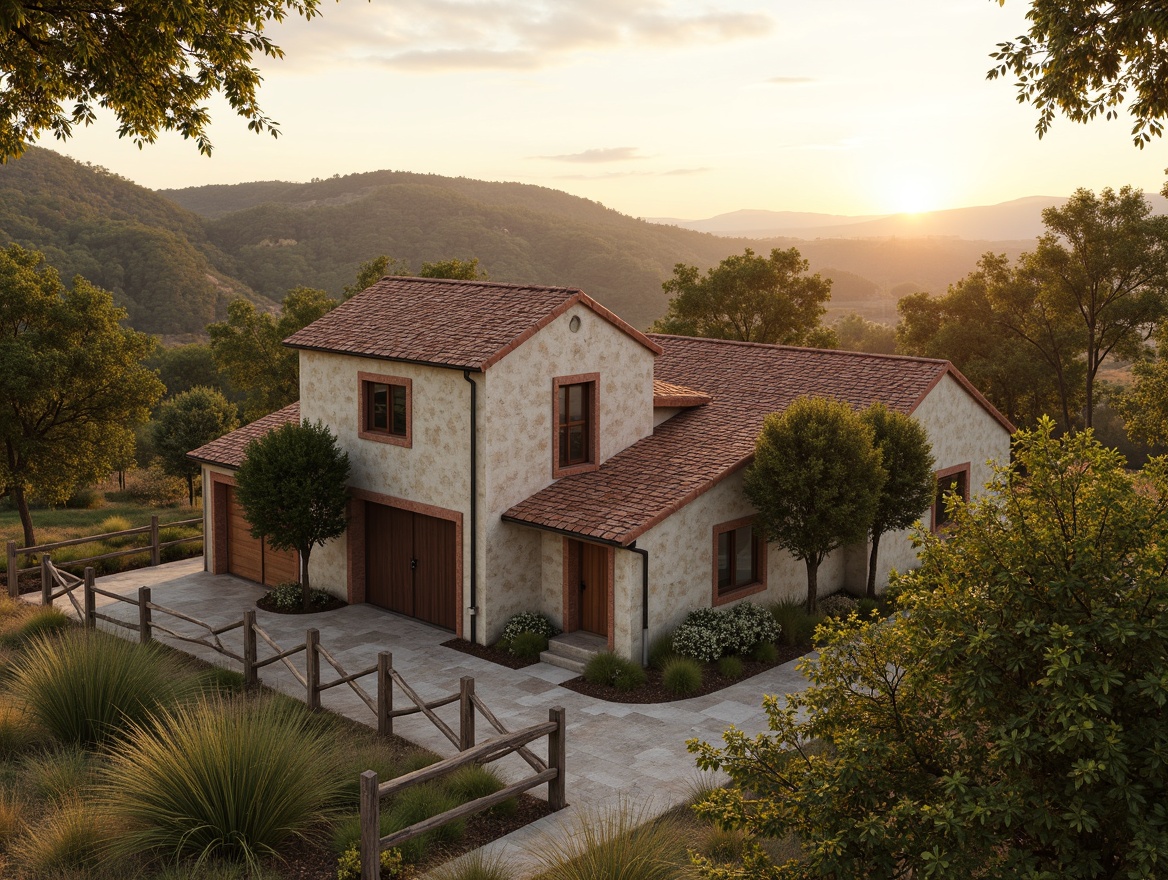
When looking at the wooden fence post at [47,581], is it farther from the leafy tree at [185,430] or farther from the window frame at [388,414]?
the leafy tree at [185,430]

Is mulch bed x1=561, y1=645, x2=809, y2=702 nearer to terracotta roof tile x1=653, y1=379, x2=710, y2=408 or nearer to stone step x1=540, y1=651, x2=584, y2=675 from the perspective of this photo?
stone step x1=540, y1=651, x2=584, y2=675

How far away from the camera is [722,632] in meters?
17.1

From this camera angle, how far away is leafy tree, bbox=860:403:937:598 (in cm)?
1891

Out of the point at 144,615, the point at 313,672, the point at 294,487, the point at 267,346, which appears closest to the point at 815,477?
the point at 313,672

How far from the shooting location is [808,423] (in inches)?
685

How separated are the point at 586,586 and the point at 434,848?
748 cm

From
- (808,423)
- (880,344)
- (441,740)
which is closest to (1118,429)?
(880,344)

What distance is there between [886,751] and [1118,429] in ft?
147

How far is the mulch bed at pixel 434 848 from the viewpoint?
10164 mm

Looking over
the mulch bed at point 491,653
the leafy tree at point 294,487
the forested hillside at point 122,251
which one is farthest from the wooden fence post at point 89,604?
the forested hillside at point 122,251

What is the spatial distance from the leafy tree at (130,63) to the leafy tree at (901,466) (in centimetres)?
1168

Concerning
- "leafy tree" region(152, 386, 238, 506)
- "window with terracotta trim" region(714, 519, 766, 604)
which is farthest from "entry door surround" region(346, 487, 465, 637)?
"leafy tree" region(152, 386, 238, 506)

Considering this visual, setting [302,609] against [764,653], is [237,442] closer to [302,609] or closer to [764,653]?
[302,609]

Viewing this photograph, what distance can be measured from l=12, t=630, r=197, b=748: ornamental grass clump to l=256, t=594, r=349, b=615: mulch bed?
615 cm
